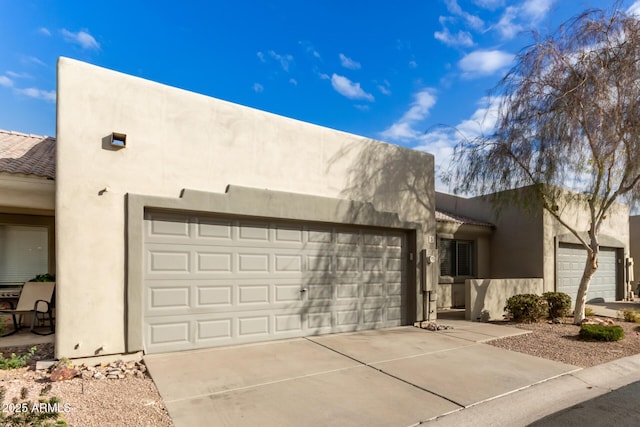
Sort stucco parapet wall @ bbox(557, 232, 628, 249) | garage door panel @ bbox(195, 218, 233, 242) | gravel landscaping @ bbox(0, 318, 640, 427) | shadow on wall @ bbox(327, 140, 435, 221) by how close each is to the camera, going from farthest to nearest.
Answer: stucco parapet wall @ bbox(557, 232, 628, 249), shadow on wall @ bbox(327, 140, 435, 221), garage door panel @ bbox(195, 218, 233, 242), gravel landscaping @ bbox(0, 318, 640, 427)

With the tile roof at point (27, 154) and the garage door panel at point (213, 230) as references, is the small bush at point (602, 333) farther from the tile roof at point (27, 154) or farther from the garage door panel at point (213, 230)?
the tile roof at point (27, 154)

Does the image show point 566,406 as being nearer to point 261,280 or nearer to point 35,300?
point 261,280

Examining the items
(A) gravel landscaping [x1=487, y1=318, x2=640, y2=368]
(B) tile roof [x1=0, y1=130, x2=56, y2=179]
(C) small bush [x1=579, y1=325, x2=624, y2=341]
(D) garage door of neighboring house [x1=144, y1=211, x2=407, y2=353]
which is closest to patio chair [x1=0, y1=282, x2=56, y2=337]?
(B) tile roof [x1=0, y1=130, x2=56, y2=179]

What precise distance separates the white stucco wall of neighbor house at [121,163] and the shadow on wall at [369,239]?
1.33 meters

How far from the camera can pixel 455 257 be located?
50.3 feet

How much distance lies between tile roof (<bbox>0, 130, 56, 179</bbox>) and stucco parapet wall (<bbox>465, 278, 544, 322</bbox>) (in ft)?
36.8

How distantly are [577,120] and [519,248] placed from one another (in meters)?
6.91

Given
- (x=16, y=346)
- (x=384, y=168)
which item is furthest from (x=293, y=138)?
(x=16, y=346)

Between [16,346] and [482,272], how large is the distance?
15378mm

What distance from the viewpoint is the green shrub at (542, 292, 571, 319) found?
38.1 feet

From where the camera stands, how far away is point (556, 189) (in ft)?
37.1

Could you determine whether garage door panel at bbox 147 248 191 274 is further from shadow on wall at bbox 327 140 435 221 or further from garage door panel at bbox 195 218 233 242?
shadow on wall at bbox 327 140 435 221

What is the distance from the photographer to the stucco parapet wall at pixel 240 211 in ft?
21.4

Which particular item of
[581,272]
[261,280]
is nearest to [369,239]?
[261,280]
